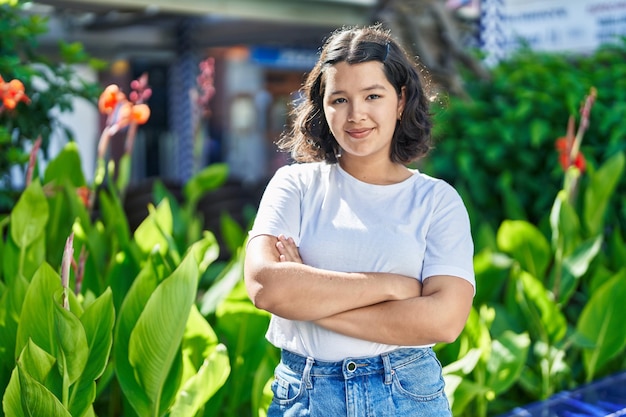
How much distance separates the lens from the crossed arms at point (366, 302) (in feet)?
4.96

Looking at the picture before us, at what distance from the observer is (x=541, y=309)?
2.74m

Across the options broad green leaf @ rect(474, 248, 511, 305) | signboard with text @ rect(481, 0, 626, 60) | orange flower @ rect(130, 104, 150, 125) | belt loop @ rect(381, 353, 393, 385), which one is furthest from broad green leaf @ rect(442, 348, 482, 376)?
signboard with text @ rect(481, 0, 626, 60)

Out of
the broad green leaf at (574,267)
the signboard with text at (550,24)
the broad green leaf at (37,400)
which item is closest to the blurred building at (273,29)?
the signboard with text at (550,24)

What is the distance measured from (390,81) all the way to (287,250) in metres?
0.38

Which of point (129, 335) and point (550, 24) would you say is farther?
point (550, 24)

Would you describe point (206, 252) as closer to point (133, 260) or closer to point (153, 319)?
point (133, 260)

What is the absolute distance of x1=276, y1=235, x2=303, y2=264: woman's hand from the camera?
1.57 m

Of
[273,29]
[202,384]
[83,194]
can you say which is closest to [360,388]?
[202,384]

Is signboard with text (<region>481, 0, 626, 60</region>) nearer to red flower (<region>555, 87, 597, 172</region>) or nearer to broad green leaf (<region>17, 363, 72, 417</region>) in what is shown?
red flower (<region>555, 87, 597, 172</region>)

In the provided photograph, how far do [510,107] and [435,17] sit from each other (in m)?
0.84

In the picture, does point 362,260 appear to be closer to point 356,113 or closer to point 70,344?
point 356,113

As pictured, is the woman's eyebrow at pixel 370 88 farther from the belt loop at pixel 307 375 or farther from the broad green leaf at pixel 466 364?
the broad green leaf at pixel 466 364

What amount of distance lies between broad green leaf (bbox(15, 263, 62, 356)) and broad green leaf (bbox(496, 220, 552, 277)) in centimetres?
177

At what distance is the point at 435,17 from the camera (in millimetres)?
4586
